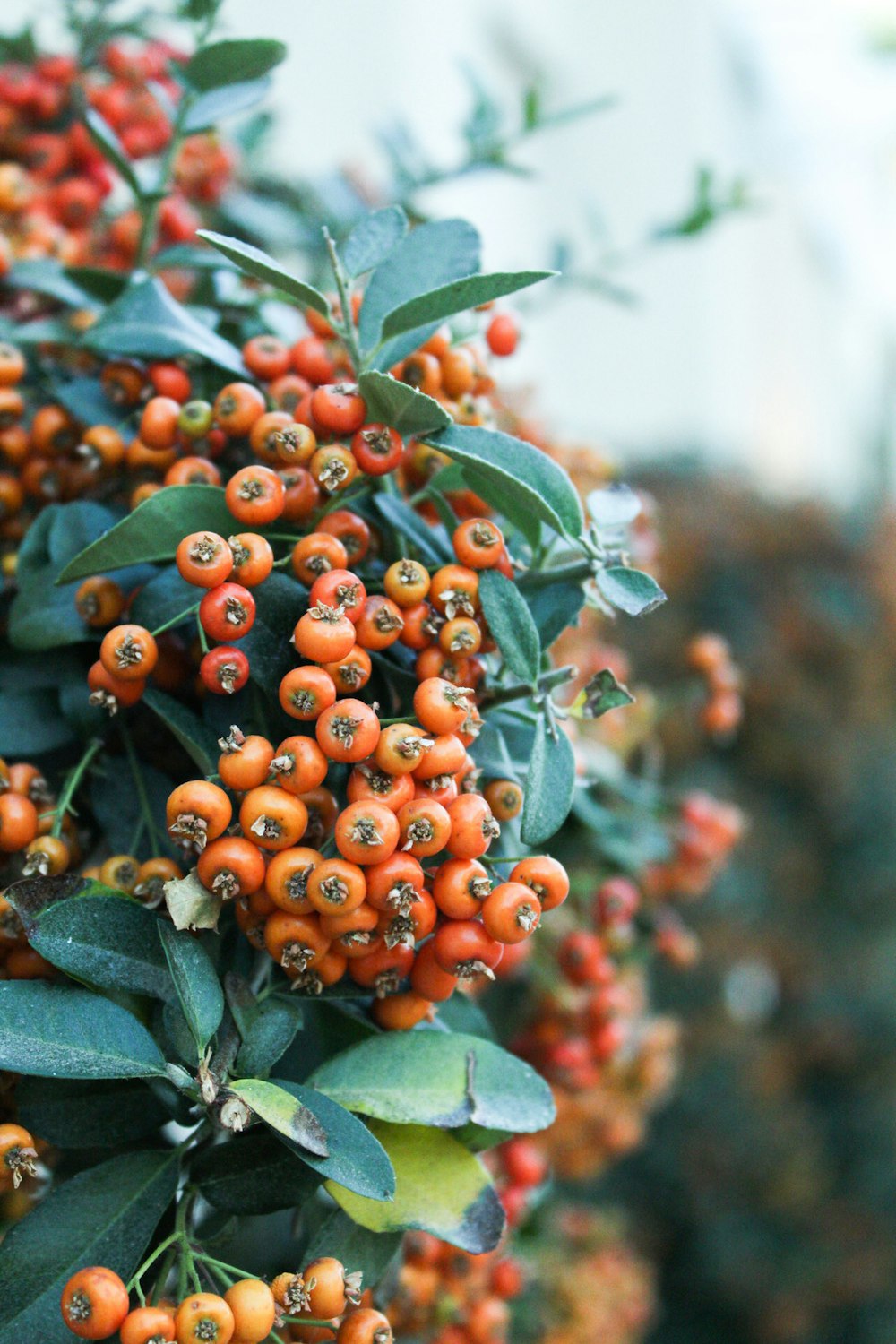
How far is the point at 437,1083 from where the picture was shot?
1.66 ft

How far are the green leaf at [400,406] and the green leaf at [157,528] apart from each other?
0.29ft

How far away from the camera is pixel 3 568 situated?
0.65m

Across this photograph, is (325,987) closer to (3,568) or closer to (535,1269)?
(3,568)

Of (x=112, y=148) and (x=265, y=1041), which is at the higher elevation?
(x=112, y=148)

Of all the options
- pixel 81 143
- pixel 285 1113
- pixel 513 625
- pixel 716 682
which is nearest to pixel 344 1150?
pixel 285 1113

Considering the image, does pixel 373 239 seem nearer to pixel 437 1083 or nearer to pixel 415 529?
pixel 415 529

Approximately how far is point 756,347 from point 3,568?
26.9ft

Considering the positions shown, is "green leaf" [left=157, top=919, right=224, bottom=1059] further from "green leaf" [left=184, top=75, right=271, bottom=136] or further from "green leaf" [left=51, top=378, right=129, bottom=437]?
"green leaf" [left=184, top=75, right=271, bottom=136]

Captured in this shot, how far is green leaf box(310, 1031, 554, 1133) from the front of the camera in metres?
0.50

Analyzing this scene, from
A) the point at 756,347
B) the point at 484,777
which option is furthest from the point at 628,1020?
the point at 756,347

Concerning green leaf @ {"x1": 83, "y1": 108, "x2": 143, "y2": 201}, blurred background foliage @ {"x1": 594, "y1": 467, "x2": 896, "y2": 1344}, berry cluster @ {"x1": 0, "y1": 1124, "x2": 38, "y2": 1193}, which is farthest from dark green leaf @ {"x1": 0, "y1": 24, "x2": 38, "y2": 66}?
blurred background foliage @ {"x1": 594, "y1": 467, "x2": 896, "y2": 1344}

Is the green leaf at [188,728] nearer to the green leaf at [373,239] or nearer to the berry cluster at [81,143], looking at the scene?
the green leaf at [373,239]

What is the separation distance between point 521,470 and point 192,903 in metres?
0.25

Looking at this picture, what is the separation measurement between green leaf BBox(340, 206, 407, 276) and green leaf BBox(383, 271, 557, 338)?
0.20 feet
